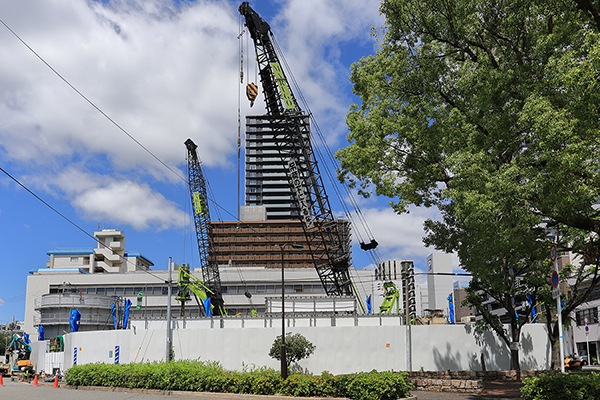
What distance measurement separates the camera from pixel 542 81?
14.0m

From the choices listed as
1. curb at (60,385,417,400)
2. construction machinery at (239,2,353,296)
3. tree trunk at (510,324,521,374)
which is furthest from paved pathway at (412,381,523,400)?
construction machinery at (239,2,353,296)

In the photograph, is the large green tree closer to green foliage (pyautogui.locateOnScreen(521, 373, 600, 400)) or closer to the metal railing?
green foliage (pyautogui.locateOnScreen(521, 373, 600, 400))

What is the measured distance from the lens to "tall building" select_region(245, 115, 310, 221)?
14125 centimetres

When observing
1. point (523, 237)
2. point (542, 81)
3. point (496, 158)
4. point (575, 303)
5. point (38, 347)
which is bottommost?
point (38, 347)

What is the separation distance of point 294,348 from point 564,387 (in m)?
19.2

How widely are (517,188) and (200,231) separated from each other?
202ft

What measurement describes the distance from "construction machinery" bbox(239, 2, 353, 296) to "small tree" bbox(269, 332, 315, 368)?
15892 millimetres

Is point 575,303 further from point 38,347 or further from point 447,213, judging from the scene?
point 38,347

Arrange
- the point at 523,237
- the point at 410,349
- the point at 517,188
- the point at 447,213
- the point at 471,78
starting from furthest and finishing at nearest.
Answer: the point at 410,349
the point at 447,213
the point at 471,78
the point at 523,237
the point at 517,188

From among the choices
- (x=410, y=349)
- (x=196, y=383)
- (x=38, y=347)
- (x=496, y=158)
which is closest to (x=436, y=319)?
(x=410, y=349)

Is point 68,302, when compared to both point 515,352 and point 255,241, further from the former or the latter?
point 515,352

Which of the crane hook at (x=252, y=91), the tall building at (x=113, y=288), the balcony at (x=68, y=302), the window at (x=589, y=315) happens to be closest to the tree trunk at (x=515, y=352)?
the crane hook at (x=252, y=91)

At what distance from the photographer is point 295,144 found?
155 ft

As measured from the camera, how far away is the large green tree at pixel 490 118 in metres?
12.6
